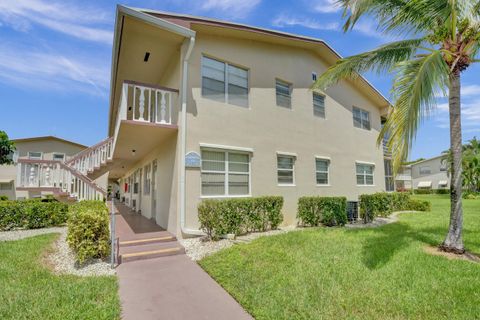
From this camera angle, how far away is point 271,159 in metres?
10.9

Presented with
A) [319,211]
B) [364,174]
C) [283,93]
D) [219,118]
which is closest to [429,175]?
[364,174]

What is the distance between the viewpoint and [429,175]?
4781 centimetres

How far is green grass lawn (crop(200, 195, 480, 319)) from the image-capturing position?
13.3 ft

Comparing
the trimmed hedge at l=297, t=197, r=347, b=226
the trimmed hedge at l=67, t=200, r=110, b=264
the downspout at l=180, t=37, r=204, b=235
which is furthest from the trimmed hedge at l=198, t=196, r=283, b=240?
the trimmed hedge at l=67, t=200, r=110, b=264

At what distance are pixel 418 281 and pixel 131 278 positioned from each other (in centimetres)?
582

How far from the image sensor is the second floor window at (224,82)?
9.49 m

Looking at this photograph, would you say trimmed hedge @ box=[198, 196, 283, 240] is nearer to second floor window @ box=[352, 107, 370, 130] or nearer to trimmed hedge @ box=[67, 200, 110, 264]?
trimmed hedge @ box=[67, 200, 110, 264]

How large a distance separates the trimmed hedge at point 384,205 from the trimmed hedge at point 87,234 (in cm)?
1110

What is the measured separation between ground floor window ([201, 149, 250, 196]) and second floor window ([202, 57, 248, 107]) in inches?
82.4

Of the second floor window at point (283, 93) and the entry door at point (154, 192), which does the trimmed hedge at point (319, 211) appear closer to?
the second floor window at point (283, 93)

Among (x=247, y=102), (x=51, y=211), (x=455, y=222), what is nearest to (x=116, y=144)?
(x=51, y=211)

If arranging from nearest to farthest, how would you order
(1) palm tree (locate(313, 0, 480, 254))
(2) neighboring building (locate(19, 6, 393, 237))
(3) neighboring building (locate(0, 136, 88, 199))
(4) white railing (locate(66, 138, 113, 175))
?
1. (1) palm tree (locate(313, 0, 480, 254))
2. (2) neighboring building (locate(19, 6, 393, 237))
3. (4) white railing (locate(66, 138, 113, 175))
4. (3) neighboring building (locate(0, 136, 88, 199))

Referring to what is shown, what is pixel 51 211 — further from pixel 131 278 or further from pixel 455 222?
pixel 455 222

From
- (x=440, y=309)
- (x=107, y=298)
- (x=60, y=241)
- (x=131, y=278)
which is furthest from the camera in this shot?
(x=60, y=241)
